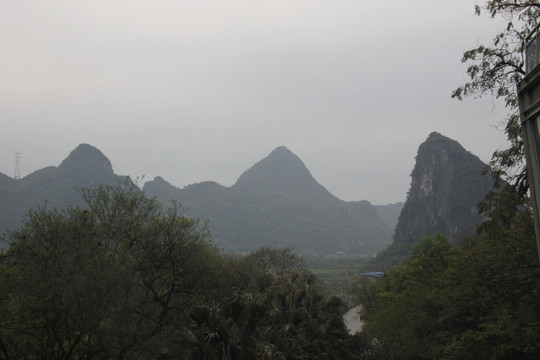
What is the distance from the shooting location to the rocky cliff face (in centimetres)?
10162

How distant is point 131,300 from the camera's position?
11.0 meters

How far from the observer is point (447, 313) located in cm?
1809

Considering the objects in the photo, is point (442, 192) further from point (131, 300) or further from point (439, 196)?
point (131, 300)

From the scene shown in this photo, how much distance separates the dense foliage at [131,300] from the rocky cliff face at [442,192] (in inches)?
3721

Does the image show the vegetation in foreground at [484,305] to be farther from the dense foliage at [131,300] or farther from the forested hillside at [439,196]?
the forested hillside at [439,196]

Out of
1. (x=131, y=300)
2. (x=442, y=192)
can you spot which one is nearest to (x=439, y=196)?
(x=442, y=192)

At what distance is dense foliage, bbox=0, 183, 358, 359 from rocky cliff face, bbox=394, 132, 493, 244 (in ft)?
310

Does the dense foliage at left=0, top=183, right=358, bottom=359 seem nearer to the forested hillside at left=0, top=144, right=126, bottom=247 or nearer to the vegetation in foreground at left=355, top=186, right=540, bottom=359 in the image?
the vegetation in foreground at left=355, top=186, right=540, bottom=359

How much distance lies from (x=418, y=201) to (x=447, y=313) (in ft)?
371

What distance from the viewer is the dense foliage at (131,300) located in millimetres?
9625

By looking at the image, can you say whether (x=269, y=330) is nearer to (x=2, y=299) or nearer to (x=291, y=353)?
(x=291, y=353)

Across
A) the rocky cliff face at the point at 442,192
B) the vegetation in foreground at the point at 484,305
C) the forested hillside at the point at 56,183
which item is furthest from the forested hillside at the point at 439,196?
the forested hillside at the point at 56,183

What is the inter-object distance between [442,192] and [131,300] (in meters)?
117

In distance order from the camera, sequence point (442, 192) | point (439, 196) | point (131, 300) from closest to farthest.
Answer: point (131, 300) → point (442, 192) → point (439, 196)
